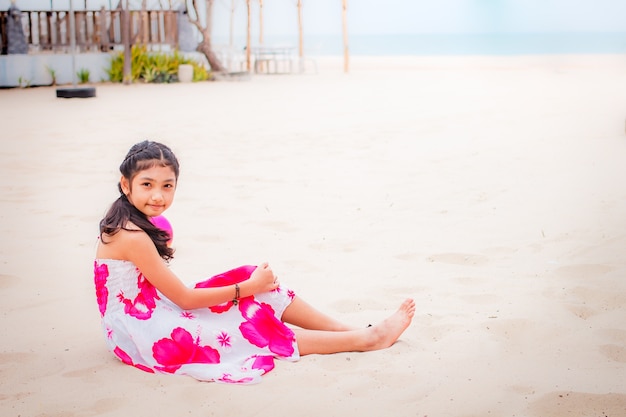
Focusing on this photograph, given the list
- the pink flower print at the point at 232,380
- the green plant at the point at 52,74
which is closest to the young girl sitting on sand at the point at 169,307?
the pink flower print at the point at 232,380

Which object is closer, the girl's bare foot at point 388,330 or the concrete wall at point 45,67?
the girl's bare foot at point 388,330

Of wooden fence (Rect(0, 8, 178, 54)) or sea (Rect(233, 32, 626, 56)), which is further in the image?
sea (Rect(233, 32, 626, 56))

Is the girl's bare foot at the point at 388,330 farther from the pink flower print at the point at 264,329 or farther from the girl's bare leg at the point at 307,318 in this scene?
the pink flower print at the point at 264,329

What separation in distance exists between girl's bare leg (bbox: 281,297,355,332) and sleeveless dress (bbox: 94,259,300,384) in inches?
3.2

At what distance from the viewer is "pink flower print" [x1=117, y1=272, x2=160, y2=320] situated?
2910 mm

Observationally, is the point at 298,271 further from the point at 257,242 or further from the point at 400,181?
the point at 400,181

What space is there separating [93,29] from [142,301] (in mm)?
15972

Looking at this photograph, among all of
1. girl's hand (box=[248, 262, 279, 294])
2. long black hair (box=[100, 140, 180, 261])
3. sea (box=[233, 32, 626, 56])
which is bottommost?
girl's hand (box=[248, 262, 279, 294])

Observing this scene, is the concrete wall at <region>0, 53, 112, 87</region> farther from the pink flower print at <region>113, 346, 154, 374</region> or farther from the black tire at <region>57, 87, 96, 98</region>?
the pink flower print at <region>113, 346, 154, 374</region>

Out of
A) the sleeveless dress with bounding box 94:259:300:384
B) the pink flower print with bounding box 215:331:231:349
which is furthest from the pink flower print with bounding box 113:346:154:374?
the pink flower print with bounding box 215:331:231:349

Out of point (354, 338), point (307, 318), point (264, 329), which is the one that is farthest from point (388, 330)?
point (264, 329)

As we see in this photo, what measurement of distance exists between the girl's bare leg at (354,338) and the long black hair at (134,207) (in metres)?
0.68

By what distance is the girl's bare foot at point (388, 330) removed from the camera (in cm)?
309

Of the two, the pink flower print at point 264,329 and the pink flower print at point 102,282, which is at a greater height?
the pink flower print at point 102,282
